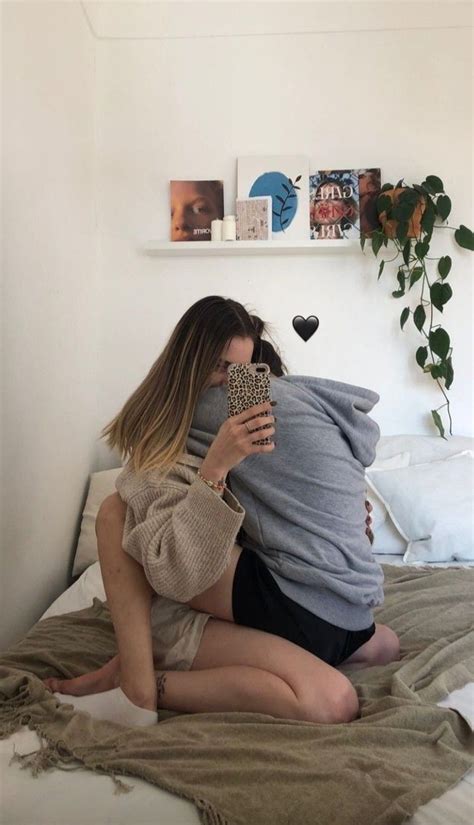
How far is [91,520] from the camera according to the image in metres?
1.99

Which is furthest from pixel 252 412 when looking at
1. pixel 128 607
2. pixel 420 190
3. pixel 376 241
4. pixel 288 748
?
pixel 420 190

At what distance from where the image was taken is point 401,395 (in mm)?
2410

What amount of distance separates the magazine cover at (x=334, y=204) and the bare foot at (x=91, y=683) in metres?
1.72

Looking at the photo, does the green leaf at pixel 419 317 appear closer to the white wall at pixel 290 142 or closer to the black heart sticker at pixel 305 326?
the white wall at pixel 290 142

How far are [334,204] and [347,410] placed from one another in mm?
1390

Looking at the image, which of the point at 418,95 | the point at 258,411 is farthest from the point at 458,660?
the point at 418,95

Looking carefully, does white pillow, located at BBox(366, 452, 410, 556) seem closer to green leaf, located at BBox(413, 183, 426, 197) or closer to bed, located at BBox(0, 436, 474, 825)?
bed, located at BBox(0, 436, 474, 825)

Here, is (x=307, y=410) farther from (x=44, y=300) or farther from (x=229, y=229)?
(x=229, y=229)

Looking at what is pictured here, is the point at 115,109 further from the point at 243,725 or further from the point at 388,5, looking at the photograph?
the point at 243,725

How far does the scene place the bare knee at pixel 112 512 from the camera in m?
1.10

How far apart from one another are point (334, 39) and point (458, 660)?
7.15 ft

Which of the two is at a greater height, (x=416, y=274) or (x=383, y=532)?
(x=416, y=274)

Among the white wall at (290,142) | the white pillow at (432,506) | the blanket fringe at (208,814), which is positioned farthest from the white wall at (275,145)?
the blanket fringe at (208,814)

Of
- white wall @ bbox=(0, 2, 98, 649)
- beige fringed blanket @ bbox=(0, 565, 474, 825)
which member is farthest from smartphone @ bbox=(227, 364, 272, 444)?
white wall @ bbox=(0, 2, 98, 649)
